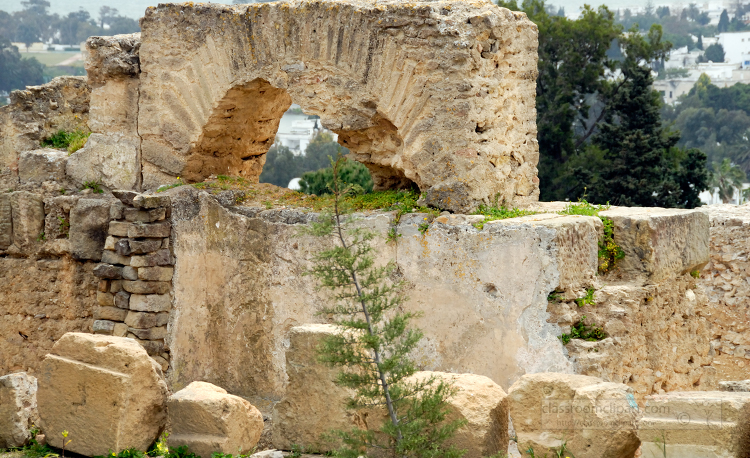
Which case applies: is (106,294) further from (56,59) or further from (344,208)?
(56,59)

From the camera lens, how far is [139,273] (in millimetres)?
6227

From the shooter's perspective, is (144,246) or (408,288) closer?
(408,288)

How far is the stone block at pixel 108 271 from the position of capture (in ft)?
20.5

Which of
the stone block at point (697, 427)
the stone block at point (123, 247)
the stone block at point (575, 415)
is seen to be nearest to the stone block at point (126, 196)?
the stone block at point (123, 247)

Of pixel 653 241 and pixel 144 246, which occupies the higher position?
pixel 653 241

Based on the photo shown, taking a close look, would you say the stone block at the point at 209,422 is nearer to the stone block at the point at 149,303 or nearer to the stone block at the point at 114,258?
the stone block at the point at 149,303

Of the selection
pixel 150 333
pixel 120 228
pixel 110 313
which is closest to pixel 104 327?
pixel 110 313

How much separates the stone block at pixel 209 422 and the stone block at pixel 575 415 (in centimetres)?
153

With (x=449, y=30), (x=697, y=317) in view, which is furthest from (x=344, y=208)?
(x=697, y=317)

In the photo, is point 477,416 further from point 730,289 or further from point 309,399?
point 730,289

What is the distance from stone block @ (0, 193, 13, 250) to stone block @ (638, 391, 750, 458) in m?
4.95

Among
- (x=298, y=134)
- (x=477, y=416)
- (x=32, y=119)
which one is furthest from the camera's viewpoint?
(x=298, y=134)

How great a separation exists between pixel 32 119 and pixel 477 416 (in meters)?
4.64

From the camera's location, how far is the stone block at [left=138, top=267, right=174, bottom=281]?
20.4ft
